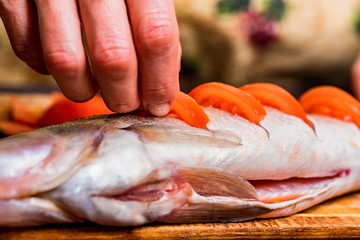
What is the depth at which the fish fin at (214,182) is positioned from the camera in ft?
3.20

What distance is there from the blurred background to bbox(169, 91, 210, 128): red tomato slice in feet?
6.85

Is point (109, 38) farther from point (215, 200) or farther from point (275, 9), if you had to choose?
point (275, 9)

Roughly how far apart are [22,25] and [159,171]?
467 mm

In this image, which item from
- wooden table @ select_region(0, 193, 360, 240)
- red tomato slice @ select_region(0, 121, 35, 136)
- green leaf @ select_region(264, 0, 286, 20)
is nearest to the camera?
wooden table @ select_region(0, 193, 360, 240)

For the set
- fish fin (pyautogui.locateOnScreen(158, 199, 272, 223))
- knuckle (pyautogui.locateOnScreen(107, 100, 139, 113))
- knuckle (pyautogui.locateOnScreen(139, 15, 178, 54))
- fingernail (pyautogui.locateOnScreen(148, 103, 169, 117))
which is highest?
knuckle (pyautogui.locateOnScreen(139, 15, 178, 54))

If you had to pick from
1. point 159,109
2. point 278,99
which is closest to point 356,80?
point 278,99

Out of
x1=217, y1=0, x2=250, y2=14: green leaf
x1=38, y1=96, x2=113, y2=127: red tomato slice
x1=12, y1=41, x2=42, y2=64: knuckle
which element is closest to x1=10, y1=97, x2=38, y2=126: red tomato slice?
x1=38, y1=96, x2=113, y2=127: red tomato slice

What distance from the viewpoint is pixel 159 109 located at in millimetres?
976

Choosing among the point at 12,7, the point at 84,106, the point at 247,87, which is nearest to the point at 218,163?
the point at 247,87

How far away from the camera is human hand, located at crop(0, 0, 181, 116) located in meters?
0.78

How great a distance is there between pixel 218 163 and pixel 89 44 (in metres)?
0.46

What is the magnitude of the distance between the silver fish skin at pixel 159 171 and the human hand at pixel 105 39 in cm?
14

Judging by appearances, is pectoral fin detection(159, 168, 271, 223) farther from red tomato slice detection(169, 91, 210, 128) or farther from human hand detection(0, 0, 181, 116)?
human hand detection(0, 0, 181, 116)

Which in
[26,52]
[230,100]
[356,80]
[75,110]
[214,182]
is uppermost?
[26,52]
